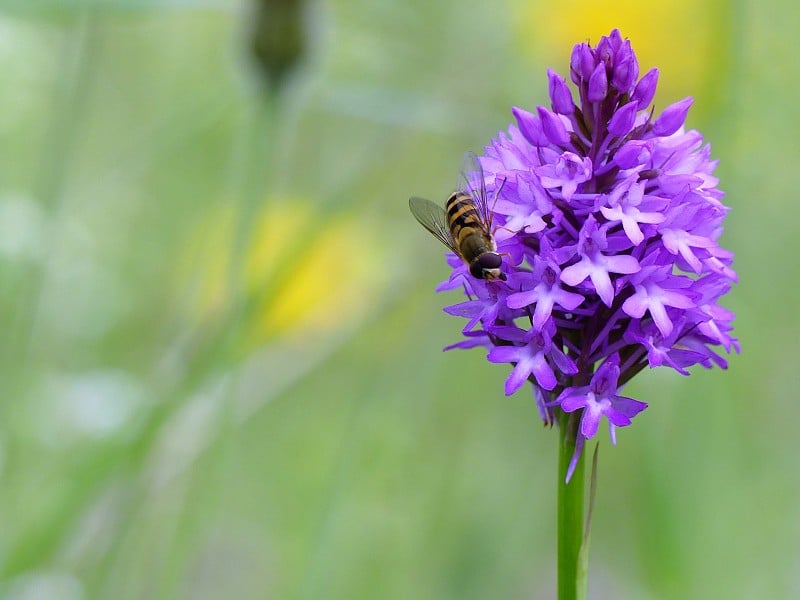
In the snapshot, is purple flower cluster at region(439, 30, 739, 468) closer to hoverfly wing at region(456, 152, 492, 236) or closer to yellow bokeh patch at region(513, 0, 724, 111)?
hoverfly wing at region(456, 152, 492, 236)

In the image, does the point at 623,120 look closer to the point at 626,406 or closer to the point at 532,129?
the point at 532,129

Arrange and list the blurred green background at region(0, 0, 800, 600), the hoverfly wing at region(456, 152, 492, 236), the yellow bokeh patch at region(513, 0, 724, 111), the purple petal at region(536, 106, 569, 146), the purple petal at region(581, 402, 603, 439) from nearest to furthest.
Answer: the purple petal at region(581, 402, 603, 439) < the purple petal at region(536, 106, 569, 146) < the hoverfly wing at region(456, 152, 492, 236) < the blurred green background at region(0, 0, 800, 600) < the yellow bokeh patch at region(513, 0, 724, 111)

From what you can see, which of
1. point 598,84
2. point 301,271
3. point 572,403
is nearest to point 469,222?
point 598,84

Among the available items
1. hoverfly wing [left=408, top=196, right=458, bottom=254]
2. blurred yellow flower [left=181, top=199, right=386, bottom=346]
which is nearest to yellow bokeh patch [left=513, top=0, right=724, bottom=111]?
blurred yellow flower [left=181, top=199, right=386, bottom=346]

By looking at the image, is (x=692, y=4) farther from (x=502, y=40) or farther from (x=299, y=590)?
(x=299, y=590)

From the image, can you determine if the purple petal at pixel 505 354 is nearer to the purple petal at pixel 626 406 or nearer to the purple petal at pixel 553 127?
the purple petal at pixel 626 406

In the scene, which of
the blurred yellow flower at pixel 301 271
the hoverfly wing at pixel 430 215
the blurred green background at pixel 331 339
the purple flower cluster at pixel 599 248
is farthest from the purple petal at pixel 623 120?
the blurred yellow flower at pixel 301 271
